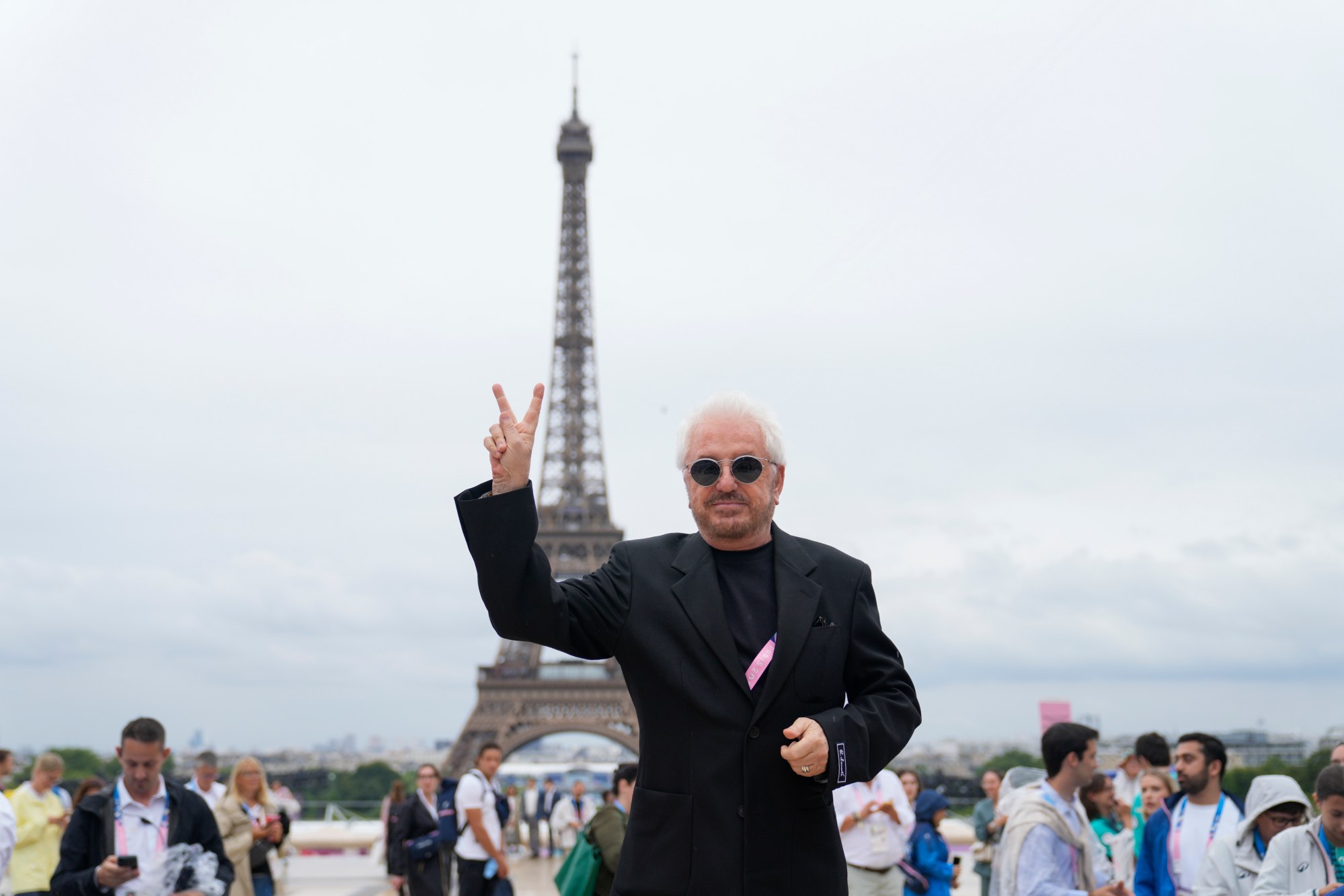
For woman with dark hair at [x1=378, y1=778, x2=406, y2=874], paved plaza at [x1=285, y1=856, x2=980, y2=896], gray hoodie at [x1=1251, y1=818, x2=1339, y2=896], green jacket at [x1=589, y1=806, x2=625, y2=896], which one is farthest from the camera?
paved plaza at [x1=285, y1=856, x2=980, y2=896]

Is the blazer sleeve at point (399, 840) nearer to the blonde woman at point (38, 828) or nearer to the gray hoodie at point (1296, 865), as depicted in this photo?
the blonde woman at point (38, 828)

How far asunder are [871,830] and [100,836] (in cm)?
440

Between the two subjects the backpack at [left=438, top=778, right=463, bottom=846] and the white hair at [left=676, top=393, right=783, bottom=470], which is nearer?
the white hair at [left=676, top=393, right=783, bottom=470]

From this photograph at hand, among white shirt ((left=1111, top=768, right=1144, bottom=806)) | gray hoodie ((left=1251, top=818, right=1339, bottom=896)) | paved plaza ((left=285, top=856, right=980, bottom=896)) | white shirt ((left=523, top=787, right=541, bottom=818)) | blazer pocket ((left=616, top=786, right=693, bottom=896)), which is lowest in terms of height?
paved plaza ((left=285, top=856, right=980, bottom=896))

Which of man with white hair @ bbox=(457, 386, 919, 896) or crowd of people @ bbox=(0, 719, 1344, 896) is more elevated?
man with white hair @ bbox=(457, 386, 919, 896)

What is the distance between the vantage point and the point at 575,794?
20297mm

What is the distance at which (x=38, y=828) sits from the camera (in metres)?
9.16

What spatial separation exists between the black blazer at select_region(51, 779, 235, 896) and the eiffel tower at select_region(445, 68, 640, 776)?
121 ft

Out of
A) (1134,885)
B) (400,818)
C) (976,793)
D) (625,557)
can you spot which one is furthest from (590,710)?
(625,557)

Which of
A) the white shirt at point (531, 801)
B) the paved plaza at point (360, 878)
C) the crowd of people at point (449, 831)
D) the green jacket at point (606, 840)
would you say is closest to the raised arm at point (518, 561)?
the green jacket at point (606, 840)

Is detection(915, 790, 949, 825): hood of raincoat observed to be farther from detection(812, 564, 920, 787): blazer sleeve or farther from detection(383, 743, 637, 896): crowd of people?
detection(812, 564, 920, 787): blazer sleeve

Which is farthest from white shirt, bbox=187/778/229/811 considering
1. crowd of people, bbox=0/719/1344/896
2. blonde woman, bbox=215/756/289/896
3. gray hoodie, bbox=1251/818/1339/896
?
gray hoodie, bbox=1251/818/1339/896

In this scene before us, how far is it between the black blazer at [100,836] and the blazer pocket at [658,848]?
10.5 ft

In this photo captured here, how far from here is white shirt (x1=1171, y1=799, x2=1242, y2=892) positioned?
20.7 feet
